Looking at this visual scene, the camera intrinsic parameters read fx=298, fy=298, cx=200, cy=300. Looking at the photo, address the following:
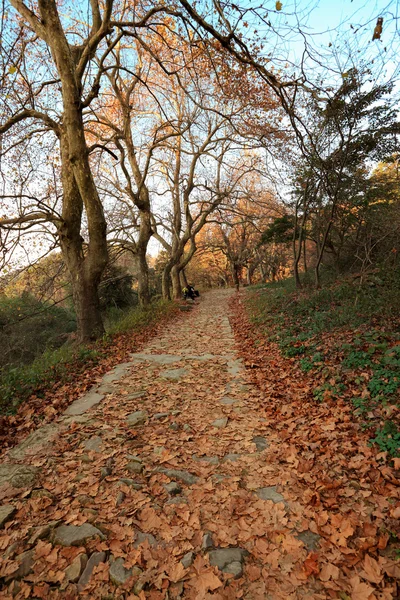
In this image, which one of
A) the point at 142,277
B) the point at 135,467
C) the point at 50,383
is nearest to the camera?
the point at 135,467

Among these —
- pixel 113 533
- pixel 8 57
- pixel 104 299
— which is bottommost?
pixel 113 533

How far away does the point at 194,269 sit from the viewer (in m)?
37.8

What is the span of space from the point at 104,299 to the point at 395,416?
51.0 ft

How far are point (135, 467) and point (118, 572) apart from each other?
3.54 ft

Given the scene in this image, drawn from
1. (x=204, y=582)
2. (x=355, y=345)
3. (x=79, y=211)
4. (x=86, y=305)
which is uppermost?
(x=79, y=211)

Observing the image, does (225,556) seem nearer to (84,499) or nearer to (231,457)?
(231,457)

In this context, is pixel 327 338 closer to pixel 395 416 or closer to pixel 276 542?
pixel 395 416

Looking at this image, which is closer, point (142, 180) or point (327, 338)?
point (327, 338)

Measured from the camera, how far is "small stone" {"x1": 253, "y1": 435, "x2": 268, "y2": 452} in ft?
11.2

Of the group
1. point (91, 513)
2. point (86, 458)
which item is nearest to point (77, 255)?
point (86, 458)

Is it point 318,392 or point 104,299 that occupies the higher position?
point 104,299

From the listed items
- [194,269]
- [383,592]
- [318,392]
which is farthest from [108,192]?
[194,269]

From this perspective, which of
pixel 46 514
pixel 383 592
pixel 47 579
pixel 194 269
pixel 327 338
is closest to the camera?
pixel 383 592

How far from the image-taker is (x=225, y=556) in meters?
2.12
